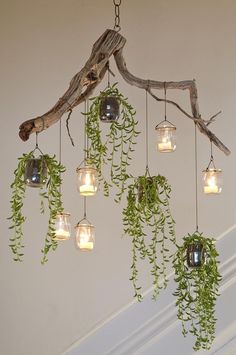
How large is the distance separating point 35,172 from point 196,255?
2.39ft

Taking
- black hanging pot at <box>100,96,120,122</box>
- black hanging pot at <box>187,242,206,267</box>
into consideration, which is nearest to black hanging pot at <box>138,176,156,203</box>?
black hanging pot at <box>187,242,206,267</box>

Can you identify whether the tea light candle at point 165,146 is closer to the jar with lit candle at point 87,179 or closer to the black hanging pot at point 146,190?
the black hanging pot at point 146,190

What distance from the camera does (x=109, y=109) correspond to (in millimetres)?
2529

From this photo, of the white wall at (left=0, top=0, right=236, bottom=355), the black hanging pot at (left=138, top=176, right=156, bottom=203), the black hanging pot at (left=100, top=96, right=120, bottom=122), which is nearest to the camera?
the black hanging pot at (left=100, top=96, right=120, bottom=122)

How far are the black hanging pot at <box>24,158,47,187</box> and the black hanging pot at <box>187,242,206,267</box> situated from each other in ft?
2.23

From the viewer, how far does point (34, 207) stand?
148 inches

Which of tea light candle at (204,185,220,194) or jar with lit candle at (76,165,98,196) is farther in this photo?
tea light candle at (204,185,220,194)

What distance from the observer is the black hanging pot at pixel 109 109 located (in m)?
2.53

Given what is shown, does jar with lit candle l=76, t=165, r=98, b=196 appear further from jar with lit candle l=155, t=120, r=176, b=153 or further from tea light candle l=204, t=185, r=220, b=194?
tea light candle l=204, t=185, r=220, b=194

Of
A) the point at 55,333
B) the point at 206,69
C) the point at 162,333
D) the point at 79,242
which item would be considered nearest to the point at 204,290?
the point at 79,242

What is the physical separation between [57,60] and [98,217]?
0.83 m

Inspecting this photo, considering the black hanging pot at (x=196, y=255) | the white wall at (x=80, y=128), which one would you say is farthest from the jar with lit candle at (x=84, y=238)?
the white wall at (x=80, y=128)

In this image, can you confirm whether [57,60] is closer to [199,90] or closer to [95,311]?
[199,90]

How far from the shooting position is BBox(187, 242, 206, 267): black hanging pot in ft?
9.29
